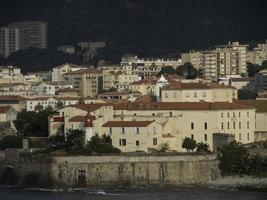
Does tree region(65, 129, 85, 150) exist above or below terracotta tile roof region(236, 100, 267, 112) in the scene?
below

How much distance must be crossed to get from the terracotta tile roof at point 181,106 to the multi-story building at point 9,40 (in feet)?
333

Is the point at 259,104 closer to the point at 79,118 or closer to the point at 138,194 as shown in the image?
the point at 79,118

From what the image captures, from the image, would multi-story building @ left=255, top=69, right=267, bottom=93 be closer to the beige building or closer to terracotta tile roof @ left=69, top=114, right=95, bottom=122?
the beige building

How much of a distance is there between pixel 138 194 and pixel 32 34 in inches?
4543

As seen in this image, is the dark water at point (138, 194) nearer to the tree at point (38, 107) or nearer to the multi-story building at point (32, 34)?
the tree at point (38, 107)

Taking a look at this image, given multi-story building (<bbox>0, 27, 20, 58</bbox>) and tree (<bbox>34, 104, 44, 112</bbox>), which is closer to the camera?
tree (<bbox>34, 104, 44, 112</bbox>)

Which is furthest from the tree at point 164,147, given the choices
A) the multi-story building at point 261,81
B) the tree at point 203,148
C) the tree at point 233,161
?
the multi-story building at point 261,81

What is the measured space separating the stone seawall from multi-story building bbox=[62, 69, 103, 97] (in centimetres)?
4503

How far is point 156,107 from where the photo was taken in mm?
57406

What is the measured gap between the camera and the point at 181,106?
187ft

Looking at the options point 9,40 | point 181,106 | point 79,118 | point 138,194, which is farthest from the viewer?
point 9,40

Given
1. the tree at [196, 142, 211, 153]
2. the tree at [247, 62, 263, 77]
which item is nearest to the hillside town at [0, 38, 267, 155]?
the tree at [196, 142, 211, 153]

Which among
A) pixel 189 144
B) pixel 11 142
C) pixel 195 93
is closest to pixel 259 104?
pixel 195 93

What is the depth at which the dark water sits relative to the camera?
46.5m
